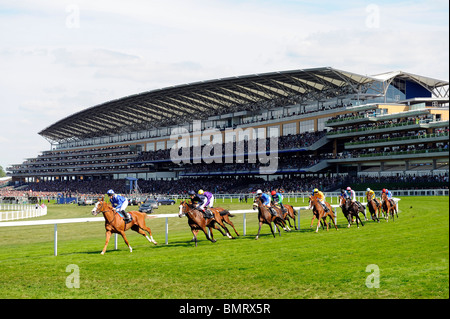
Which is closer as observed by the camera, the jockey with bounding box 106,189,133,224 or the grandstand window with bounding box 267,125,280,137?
the jockey with bounding box 106,189,133,224

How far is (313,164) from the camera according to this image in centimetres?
5678

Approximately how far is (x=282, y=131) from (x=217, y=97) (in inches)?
453

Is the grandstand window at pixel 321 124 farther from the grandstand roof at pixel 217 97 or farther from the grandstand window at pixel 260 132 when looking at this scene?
the grandstand window at pixel 260 132

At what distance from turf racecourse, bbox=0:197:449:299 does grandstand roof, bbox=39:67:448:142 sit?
4229cm

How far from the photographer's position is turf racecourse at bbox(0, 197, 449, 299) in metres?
7.58

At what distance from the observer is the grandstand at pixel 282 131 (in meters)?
49.2

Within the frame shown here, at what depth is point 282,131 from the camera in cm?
6481

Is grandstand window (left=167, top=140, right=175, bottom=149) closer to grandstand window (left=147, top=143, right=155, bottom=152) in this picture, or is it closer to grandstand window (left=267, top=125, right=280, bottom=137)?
grandstand window (left=147, top=143, right=155, bottom=152)

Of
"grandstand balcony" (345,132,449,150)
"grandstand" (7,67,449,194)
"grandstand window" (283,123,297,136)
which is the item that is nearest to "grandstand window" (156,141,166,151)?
"grandstand" (7,67,449,194)

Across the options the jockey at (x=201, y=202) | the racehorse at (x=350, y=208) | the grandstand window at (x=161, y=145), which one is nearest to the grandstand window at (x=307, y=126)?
the grandstand window at (x=161, y=145)

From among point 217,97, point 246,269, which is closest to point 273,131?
point 217,97

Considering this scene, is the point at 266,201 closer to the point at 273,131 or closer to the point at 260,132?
the point at 273,131
